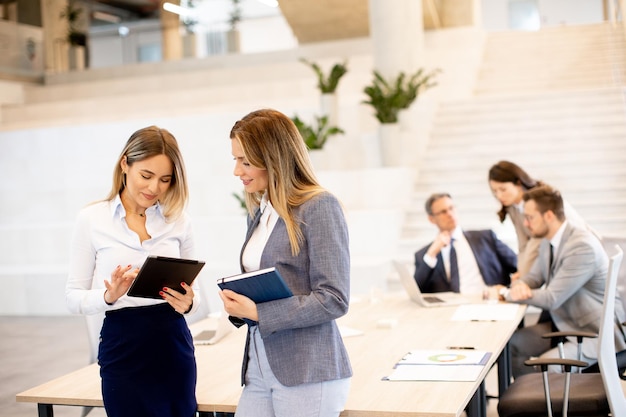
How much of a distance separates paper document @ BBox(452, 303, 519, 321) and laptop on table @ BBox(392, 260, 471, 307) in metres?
0.16

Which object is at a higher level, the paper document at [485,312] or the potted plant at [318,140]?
the potted plant at [318,140]

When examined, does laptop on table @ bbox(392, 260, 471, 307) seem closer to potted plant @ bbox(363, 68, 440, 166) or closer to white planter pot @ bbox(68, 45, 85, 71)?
potted plant @ bbox(363, 68, 440, 166)

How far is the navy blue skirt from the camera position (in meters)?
2.64

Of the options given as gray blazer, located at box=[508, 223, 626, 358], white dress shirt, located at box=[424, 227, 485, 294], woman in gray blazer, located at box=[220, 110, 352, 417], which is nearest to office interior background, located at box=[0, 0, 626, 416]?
white dress shirt, located at box=[424, 227, 485, 294]

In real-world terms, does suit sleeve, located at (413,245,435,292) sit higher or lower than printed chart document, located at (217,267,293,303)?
lower

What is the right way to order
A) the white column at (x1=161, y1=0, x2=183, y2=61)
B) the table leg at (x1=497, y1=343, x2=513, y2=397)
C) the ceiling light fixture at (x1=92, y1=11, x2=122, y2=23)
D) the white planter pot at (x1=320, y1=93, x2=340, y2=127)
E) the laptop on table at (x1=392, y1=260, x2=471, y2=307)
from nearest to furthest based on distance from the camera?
1. the table leg at (x1=497, y1=343, x2=513, y2=397)
2. the laptop on table at (x1=392, y1=260, x2=471, y2=307)
3. the white planter pot at (x1=320, y1=93, x2=340, y2=127)
4. the white column at (x1=161, y1=0, x2=183, y2=61)
5. the ceiling light fixture at (x1=92, y1=11, x2=122, y2=23)

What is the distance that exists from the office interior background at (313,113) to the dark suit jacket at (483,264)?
419mm

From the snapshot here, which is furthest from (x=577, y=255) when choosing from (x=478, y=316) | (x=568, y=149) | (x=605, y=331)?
(x=568, y=149)

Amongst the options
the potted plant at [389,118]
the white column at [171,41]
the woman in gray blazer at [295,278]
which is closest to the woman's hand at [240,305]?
the woman in gray blazer at [295,278]

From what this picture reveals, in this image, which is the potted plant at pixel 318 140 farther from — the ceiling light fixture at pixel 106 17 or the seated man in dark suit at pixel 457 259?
Answer: the ceiling light fixture at pixel 106 17

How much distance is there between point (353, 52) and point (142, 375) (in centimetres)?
1423

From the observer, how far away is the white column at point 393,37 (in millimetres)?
11148

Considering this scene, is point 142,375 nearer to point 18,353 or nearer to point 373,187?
point 18,353

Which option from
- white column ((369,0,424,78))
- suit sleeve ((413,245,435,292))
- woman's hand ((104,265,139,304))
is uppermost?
white column ((369,0,424,78))
